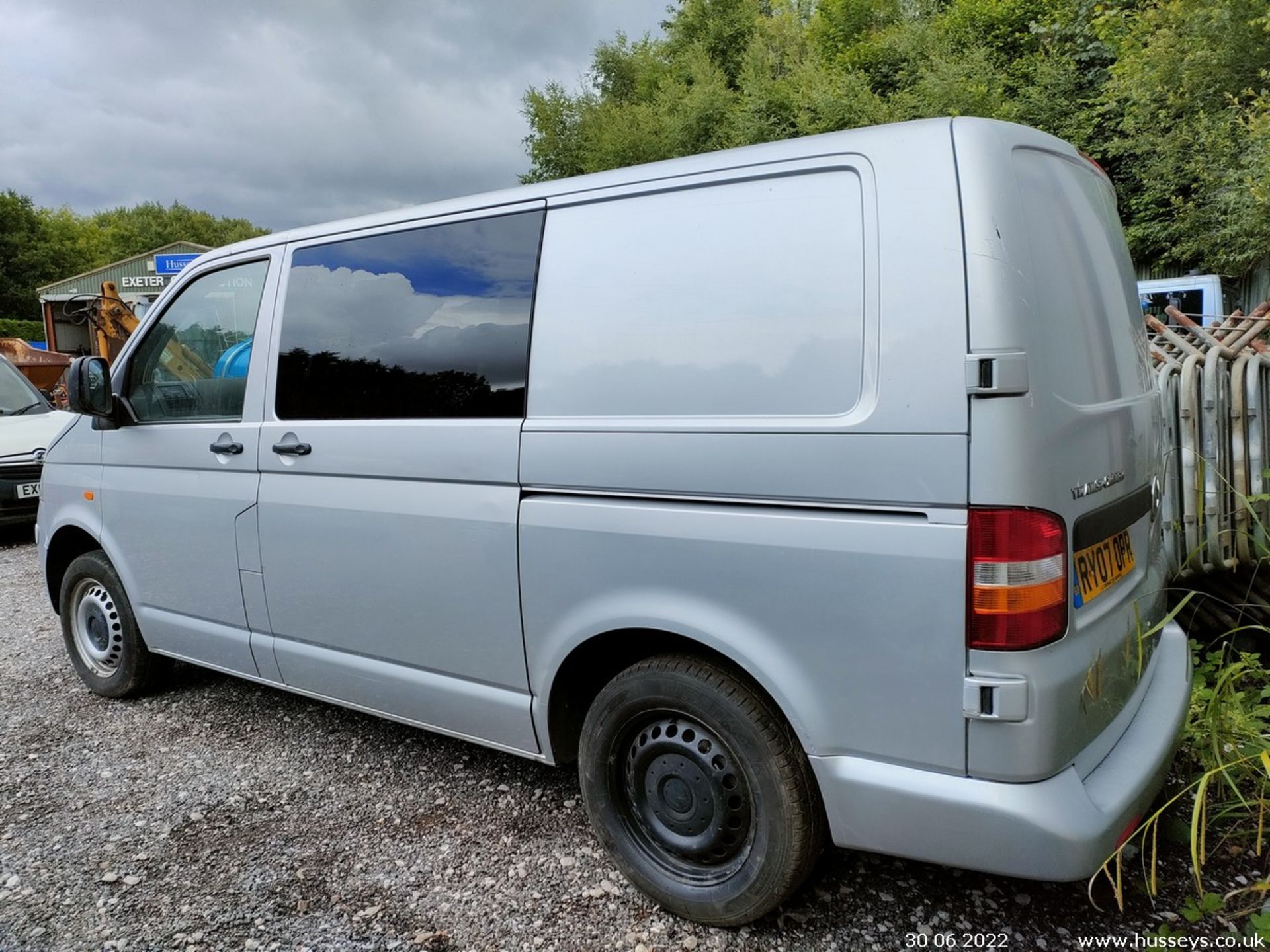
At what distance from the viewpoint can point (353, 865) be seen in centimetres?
272

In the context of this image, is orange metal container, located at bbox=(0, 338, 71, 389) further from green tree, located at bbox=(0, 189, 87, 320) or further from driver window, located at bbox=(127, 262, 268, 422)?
green tree, located at bbox=(0, 189, 87, 320)

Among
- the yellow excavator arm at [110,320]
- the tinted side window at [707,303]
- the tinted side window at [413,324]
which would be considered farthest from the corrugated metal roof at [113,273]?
the tinted side window at [707,303]

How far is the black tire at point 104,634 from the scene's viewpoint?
3990mm

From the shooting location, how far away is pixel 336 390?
3008 millimetres

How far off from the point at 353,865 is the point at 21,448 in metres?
7.84

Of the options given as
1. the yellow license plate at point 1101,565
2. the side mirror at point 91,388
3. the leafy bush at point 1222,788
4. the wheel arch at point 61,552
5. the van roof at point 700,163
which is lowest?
the leafy bush at point 1222,788

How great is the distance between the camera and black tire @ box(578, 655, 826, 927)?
2123 millimetres

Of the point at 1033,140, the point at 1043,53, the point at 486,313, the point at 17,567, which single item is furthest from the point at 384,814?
the point at 1043,53

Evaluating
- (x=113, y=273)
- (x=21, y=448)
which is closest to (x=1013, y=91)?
(x=21, y=448)

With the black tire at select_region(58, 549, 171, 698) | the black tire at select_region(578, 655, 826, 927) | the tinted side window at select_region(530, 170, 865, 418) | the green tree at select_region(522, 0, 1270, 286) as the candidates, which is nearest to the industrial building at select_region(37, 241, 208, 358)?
the black tire at select_region(58, 549, 171, 698)

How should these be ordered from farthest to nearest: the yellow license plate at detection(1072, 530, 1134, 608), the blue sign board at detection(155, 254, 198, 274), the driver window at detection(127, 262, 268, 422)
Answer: the blue sign board at detection(155, 254, 198, 274), the driver window at detection(127, 262, 268, 422), the yellow license plate at detection(1072, 530, 1134, 608)

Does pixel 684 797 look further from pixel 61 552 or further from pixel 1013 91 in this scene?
pixel 1013 91

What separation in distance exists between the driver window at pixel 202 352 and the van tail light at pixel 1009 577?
2773 millimetres

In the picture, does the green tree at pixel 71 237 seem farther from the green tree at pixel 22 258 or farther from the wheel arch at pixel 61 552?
the wheel arch at pixel 61 552
